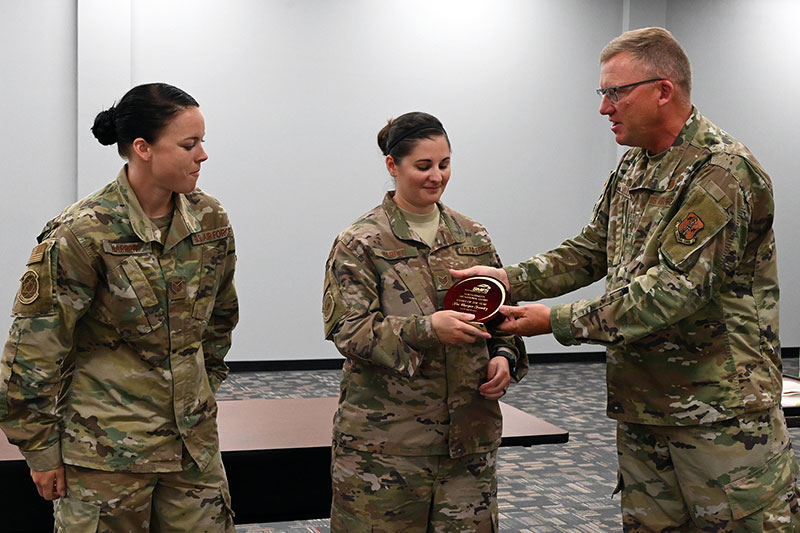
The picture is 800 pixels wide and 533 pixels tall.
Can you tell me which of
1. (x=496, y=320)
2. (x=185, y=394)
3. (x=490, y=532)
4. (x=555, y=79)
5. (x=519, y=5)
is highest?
(x=519, y=5)

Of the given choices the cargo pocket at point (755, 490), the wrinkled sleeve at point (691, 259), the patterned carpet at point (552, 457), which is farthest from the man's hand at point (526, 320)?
the patterned carpet at point (552, 457)

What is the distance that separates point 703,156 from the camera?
226 centimetres

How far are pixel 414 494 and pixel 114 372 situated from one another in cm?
85

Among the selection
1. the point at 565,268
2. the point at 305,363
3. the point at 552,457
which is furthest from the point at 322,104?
the point at 565,268

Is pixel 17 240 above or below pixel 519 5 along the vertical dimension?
below

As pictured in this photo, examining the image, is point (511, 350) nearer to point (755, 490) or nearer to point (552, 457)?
point (755, 490)

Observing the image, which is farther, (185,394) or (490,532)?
(490,532)

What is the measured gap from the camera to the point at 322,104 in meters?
8.05

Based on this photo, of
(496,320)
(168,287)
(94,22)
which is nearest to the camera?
(168,287)

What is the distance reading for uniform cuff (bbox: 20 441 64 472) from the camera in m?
2.00

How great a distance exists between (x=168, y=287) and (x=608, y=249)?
1257 millimetres

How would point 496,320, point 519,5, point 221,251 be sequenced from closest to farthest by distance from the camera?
1. point 221,251
2. point 496,320
3. point 519,5

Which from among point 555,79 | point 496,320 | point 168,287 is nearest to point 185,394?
point 168,287

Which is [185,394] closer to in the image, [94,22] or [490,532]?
[490,532]
